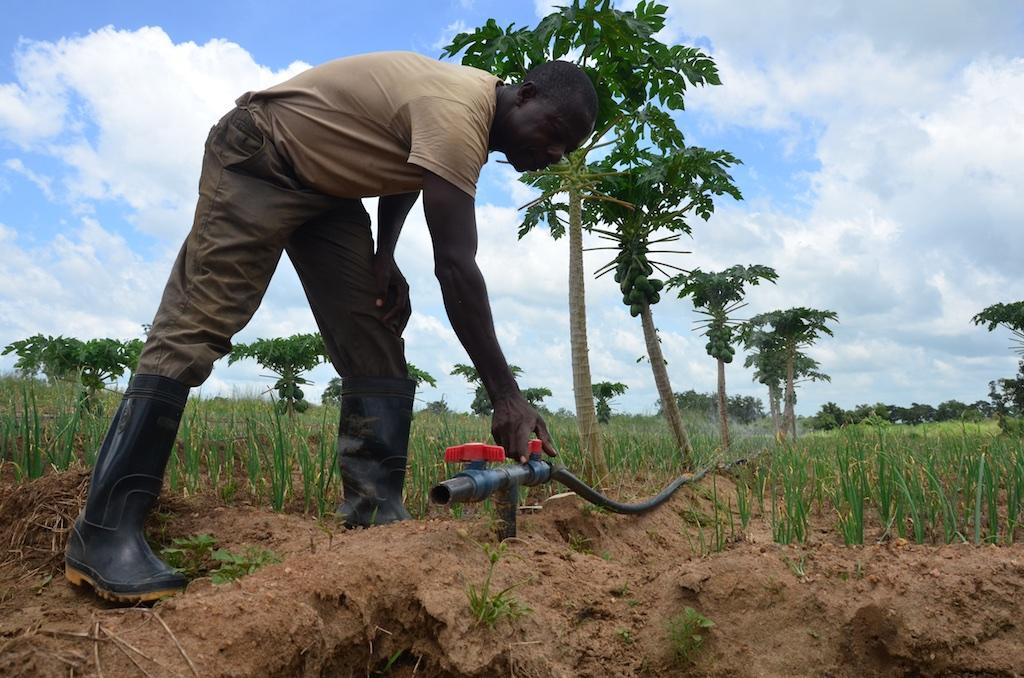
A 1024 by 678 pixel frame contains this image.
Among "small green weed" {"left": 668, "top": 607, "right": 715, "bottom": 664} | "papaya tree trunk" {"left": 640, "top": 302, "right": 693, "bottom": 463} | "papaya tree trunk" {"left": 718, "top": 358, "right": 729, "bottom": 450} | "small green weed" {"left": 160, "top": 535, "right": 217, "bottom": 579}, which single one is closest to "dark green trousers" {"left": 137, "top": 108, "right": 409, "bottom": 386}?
"small green weed" {"left": 160, "top": 535, "right": 217, "bottom": 579}

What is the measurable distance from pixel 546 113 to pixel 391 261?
31.7 inches

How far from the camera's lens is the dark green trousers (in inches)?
87.2

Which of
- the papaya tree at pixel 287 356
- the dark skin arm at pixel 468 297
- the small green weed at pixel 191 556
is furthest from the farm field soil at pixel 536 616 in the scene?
the papaya tree at pixel 287 356

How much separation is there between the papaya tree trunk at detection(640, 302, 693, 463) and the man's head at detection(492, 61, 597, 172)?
287 cm

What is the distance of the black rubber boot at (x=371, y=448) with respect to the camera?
260 cm

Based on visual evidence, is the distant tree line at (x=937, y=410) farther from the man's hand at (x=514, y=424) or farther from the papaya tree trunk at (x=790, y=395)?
the man's hand at (x=514, y=424)

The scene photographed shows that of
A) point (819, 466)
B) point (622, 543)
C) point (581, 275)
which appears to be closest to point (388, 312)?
point (622, 543)

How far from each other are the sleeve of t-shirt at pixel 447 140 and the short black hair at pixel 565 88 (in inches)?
11.6

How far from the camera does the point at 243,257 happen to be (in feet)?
7.55

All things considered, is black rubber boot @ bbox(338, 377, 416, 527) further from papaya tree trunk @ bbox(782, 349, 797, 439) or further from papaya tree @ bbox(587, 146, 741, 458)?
papaya tree trunk @ bbox(782, 349, 797, 439)

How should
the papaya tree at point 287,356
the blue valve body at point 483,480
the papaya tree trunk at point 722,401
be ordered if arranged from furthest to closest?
the papaya tree at point 287,356 < the papaya tree trunk at point 722,401 < the blue valve body at point 483,480

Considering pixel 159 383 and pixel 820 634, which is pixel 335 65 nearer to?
pixel 159 383

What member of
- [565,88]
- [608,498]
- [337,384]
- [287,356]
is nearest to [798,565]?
[608,498]

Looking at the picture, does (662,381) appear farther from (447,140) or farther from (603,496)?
(447,140)
